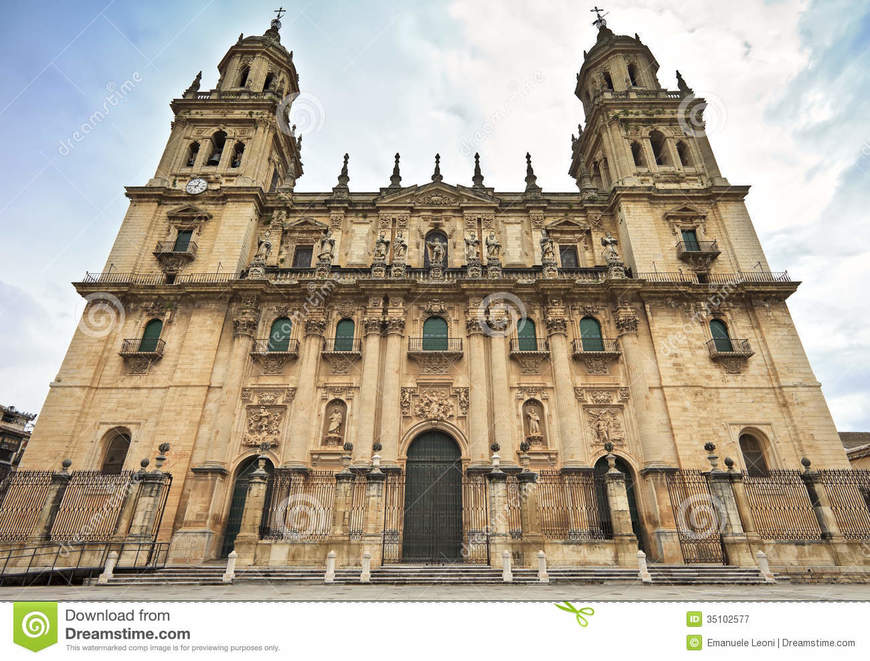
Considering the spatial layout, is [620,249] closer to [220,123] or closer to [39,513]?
[220,123]

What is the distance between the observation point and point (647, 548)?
Result: 15062 mm

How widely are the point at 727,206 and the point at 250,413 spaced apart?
77.5 ft

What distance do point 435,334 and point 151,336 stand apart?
11942 millimetres

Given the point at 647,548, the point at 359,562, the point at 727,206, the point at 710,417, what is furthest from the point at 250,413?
the point at 727,206

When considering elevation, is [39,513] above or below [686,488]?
below

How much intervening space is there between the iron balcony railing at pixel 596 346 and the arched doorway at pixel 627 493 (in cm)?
417

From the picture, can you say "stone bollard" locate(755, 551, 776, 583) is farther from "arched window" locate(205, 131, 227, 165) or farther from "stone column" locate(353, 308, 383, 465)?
"arched window" locate(205, 131, 227, 165)

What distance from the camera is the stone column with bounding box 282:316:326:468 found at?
16281mm

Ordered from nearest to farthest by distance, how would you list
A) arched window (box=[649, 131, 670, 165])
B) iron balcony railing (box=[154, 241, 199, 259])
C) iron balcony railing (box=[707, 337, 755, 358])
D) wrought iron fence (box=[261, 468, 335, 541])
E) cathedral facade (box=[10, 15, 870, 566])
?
cathedral facade (box=[10, 15, 870, 566])
wrought iron fence (box=[261, 468, 335, 541])
iron balcony railing (box=[707, 337, 755, 358])
iron balcony railing (box=[154, 241, 199, 259])
arched window (box=[649, 131, 670, 165])

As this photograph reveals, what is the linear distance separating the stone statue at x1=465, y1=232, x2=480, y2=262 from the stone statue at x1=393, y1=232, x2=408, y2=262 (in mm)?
2797

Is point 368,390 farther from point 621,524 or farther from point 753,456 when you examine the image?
point 753,456

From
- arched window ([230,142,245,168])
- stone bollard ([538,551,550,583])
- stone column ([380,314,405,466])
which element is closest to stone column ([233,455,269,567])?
stone column ([380,314,405,466])

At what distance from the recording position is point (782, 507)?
1402 centimetres
